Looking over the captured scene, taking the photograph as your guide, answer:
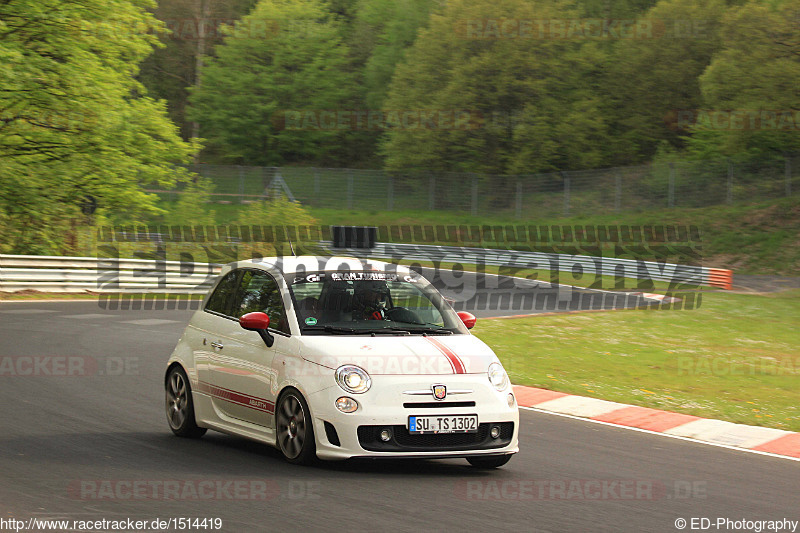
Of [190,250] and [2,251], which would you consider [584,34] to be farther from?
[2,251]

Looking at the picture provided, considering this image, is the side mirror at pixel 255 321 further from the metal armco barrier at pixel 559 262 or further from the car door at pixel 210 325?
the metal armco barrier at pixel 559 262

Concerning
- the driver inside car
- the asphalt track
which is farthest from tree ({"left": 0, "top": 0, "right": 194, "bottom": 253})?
the driver inside car

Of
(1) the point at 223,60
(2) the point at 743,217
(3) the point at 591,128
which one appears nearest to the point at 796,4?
(2) the point at 743,217

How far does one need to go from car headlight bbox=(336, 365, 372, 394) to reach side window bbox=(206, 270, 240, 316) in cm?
185

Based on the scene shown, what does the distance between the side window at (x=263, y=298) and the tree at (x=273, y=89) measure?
61.1m

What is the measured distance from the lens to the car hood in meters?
8.00

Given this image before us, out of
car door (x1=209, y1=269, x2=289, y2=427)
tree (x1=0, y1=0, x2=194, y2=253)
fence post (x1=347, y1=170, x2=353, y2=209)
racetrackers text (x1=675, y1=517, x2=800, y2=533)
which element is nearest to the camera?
racetrackers text (x1=675, y1=517, x2=800, y2=533)

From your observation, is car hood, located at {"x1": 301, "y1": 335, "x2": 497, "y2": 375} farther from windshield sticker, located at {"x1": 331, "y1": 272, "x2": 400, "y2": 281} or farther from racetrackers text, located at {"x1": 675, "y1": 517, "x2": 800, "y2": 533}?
racetrackers text, located at {"x1": 675, "y1": 517, "x2": 800, "y2": 533}

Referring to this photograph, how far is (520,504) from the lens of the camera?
23.9ft

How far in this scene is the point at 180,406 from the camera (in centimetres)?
979

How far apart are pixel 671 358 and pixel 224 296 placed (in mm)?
10705

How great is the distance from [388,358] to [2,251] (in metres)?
23.5

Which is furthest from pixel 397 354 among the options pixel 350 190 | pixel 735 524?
pixel 350 190

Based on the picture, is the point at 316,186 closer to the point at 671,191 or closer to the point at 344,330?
the point at 671,191
